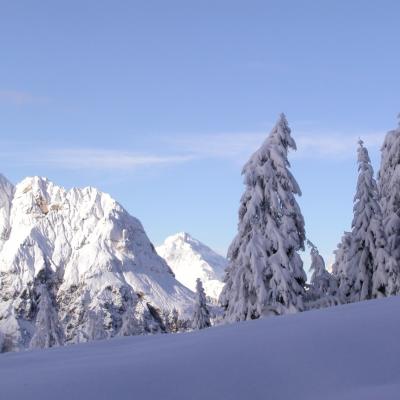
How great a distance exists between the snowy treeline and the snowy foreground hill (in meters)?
12.4

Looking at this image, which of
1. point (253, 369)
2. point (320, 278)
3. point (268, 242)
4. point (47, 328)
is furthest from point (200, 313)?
point (253, 369)

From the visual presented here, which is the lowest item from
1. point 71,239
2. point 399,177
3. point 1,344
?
point 1,344

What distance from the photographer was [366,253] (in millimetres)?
23875

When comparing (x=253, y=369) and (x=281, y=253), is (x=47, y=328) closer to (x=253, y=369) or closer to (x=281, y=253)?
(x=281, y=253)

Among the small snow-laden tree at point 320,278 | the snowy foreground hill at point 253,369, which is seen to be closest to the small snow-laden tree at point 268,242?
the small snow-laden tree at point 320,278

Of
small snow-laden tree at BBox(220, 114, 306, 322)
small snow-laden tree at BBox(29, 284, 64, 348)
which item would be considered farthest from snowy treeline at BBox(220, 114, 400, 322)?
small snow-laden tree at BBox(29, 284, 64, 348)

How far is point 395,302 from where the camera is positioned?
829 centimetres

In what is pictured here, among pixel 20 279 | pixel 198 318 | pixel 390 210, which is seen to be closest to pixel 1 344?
pixel 20 279

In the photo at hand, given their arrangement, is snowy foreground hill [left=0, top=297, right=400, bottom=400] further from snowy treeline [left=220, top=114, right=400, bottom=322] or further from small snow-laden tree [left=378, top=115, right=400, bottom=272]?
small snow-laden tree [left=378, top=115, right=400, bottom=272]

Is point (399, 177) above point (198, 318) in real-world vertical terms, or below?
above

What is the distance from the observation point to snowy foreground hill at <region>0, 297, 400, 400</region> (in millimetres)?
4938

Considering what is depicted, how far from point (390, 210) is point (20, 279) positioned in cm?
15947

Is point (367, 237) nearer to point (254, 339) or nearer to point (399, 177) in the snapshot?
point (399, 177)

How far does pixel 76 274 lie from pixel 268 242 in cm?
16777
